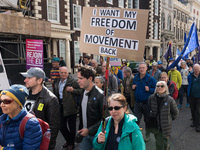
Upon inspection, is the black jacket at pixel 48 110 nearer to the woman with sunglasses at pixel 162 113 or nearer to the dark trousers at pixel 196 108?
the woman with sunglasses at pixel 162 113

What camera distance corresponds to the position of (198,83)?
5.66 m

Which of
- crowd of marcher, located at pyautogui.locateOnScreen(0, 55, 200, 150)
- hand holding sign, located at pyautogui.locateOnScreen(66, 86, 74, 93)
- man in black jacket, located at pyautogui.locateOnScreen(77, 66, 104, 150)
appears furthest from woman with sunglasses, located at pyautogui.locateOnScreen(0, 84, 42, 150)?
hand holding sign, located at pyautogui.locateOnScreen(66, 86, 74, 93)

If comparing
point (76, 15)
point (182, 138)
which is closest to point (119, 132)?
point (182, 138)

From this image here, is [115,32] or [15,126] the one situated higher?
[115,32]

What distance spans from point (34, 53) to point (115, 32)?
12.6ft

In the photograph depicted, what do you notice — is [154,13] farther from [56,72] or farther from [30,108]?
[30,108]

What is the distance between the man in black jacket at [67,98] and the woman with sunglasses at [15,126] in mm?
1971

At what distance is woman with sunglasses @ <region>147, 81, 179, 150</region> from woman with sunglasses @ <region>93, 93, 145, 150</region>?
1.82m

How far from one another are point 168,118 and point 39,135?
2.59m

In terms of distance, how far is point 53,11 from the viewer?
17.0 metres

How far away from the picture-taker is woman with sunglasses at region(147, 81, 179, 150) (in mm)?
3799

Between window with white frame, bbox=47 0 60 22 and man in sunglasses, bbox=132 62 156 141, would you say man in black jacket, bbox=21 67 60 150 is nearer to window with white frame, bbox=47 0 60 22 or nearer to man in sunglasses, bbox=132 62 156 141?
man in sunglasses, bbox=132 62 156 141

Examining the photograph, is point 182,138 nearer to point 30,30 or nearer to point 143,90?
point 143,90

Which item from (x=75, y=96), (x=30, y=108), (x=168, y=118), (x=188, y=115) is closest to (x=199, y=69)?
(x=188, y=115)
